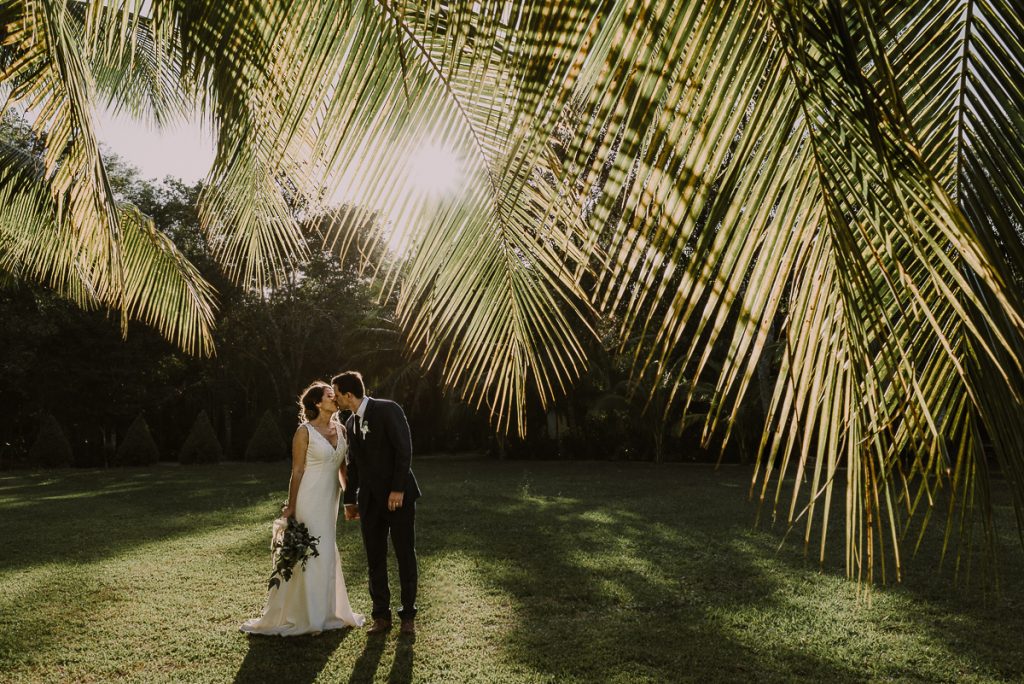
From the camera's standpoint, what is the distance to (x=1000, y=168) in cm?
117

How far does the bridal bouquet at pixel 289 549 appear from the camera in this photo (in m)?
5.64

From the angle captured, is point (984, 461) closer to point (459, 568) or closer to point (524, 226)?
point (524, 226)

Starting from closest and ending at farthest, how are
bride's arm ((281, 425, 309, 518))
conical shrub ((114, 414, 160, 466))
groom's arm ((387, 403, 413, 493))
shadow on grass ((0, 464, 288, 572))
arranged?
1. groom's arm ((387, 403, 413, 493))
2. bride's arm ((281, 425, 309, 518))
3. shadow on grass ((0, 464, 288, 572))
4. conical shrub ((114, 414, 160, 466))

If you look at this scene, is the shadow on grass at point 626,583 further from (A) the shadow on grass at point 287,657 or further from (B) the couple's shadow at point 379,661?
(A) the shadow on grass at point 287,657

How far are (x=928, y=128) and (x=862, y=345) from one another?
0.71m

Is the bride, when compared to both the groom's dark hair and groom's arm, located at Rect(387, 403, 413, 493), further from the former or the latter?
groom's arm, located at Rect(387, 403, 413, 493)

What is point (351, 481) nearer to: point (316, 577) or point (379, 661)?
point (316, 577)

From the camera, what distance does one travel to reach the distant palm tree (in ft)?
2.57

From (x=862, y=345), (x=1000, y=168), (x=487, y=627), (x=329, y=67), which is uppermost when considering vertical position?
(x=329, y=67)

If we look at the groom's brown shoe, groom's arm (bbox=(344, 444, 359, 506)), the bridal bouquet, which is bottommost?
the groom's brown shoe

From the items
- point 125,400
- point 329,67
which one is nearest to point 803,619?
point 329,67

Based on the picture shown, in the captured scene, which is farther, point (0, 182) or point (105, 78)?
point (0, 182)

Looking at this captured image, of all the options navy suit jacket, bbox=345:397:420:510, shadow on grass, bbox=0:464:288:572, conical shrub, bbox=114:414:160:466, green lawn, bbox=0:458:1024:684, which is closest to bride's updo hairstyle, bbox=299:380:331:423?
navy suit jacket, bbox=345:397:420:510

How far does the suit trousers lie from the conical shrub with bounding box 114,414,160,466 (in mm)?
21433
